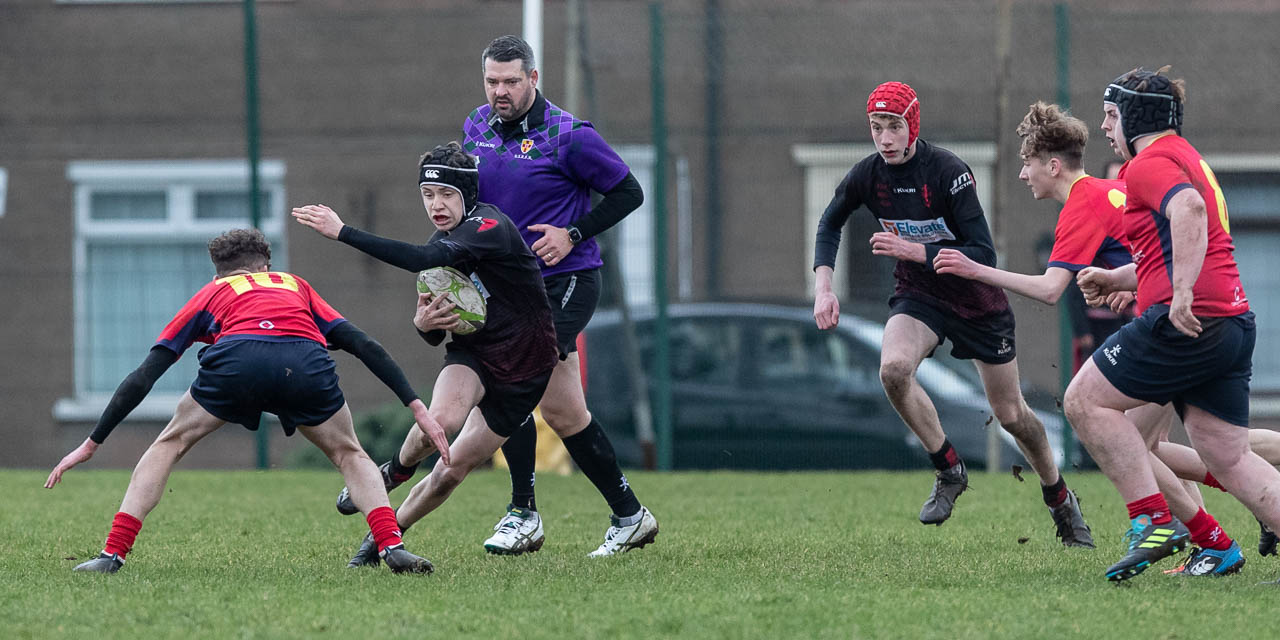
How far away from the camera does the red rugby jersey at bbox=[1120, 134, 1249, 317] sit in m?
5.02

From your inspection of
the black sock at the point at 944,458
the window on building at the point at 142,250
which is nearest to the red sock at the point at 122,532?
the black sock at the point at 944,458

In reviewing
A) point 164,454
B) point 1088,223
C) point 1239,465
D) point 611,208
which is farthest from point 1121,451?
point 164,454

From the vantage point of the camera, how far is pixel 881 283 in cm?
1224

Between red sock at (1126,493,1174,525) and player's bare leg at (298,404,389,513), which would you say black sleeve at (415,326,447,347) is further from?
red sock at (1126,493,1174,525)

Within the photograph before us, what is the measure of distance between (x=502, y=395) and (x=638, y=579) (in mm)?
879

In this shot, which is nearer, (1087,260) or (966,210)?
(1087,260)

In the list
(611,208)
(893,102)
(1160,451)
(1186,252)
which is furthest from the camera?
(611,208)

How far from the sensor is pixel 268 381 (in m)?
5.44

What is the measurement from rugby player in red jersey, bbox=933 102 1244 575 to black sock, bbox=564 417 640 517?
1.58 metres

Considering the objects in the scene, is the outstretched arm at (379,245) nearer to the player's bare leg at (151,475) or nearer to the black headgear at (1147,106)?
the player's bare leg at (151,475)

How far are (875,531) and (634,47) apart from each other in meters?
6.26

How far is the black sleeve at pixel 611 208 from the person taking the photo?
6.33 meters

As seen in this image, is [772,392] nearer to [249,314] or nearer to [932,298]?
[932,298]

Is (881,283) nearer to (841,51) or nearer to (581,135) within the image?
(841,51)
